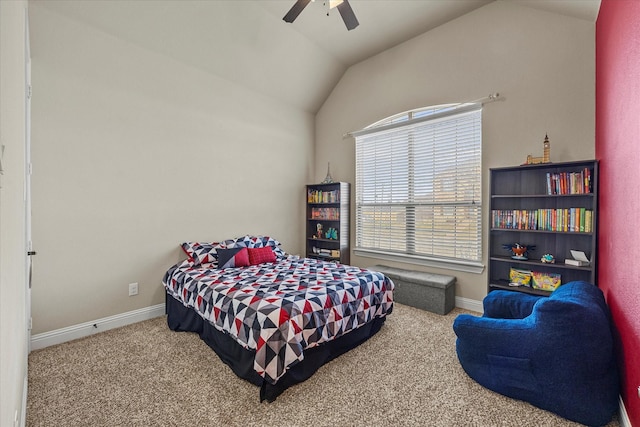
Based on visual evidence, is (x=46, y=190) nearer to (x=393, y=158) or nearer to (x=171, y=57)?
(x=171, y=57)

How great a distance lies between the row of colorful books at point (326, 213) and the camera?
4577 mm

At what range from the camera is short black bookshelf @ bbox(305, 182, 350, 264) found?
4496 millimetres

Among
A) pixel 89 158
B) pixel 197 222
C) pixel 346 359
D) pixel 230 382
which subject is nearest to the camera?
pixel 230 382

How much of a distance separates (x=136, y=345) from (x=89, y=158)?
6.13 feet

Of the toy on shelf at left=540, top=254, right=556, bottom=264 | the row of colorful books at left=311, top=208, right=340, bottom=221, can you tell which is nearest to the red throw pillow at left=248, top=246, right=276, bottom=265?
the row of colorful books at left=311, top=208, right=340, bottom=221

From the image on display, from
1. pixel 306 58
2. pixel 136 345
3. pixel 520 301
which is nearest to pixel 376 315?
pixel 520 301

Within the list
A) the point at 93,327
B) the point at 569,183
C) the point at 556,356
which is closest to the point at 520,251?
the point at 569,183

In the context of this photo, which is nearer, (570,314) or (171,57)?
(570,314)

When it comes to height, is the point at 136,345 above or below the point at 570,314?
below

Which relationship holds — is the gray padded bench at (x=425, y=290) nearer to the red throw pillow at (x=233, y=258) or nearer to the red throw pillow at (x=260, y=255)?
the red throw pillow at (x=260, y=255)

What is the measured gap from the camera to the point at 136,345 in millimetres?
2572

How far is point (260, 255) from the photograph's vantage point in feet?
11.5

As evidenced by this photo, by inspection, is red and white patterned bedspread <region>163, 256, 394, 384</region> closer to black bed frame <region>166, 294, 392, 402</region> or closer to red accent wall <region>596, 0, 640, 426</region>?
black bed frame <region>166, 294, 392, 402</region>

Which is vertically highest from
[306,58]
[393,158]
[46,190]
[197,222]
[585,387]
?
[306,58]
